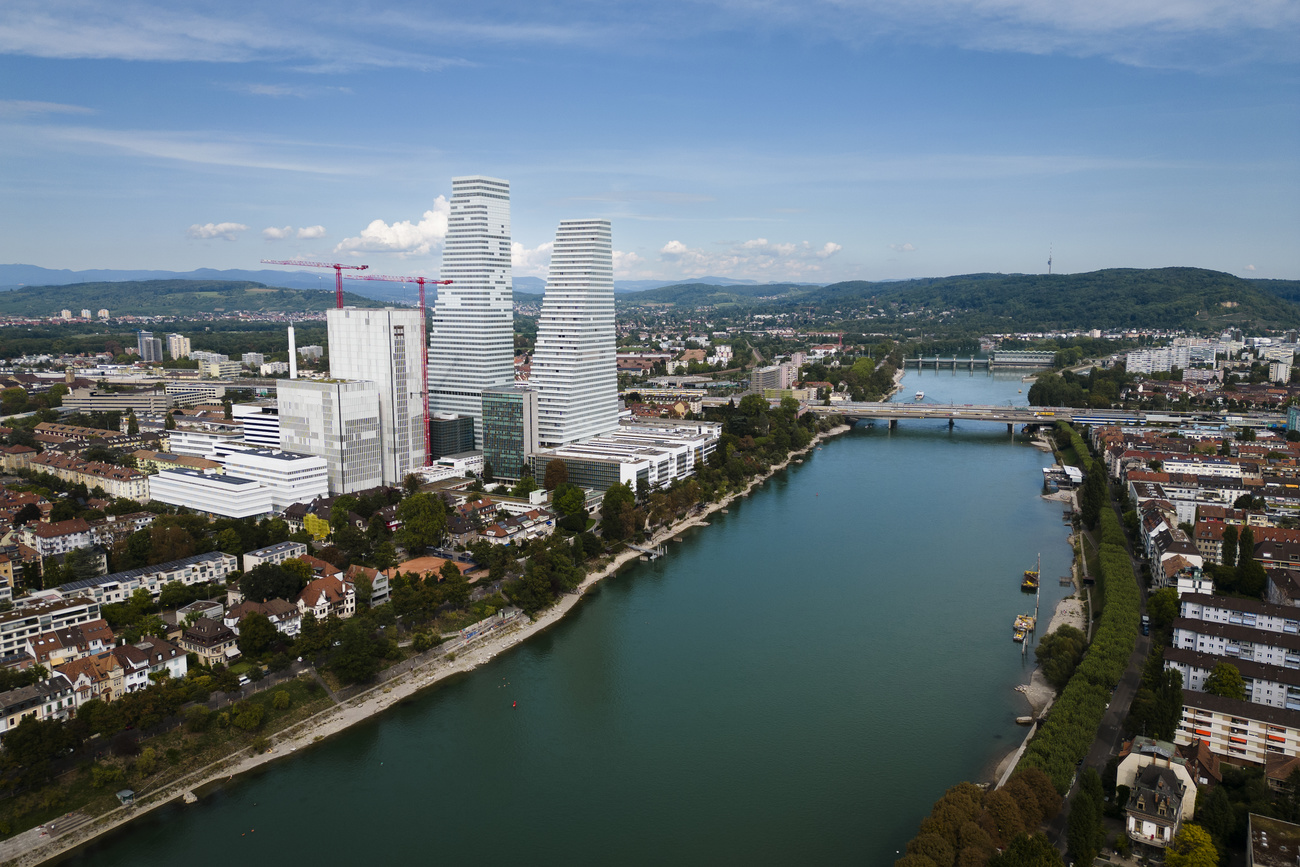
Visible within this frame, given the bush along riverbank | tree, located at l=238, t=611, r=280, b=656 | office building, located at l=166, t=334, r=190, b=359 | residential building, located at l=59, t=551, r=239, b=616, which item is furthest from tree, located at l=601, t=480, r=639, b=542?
office building, located at l=166, t=334, r=190, b=359

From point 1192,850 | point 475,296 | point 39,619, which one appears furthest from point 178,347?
point 1192,850

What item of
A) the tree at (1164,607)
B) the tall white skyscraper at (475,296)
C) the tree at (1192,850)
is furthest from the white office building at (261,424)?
the tree at (1192,850)

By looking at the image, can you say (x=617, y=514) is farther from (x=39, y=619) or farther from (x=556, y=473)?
(x=39, y=619)

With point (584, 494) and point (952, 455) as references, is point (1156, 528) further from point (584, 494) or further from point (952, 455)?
point (952, 455)

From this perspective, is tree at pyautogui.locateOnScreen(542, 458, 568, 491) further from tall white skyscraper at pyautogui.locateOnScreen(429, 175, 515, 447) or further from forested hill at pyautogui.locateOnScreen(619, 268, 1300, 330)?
forested hill at pyautogui.locateOnScreen(619, 268, 1300, 330)

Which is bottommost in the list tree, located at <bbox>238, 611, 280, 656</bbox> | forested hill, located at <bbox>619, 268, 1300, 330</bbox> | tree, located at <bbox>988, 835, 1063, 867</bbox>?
tree, located at <bbox>988, 835, 1063, 867</bbox>
